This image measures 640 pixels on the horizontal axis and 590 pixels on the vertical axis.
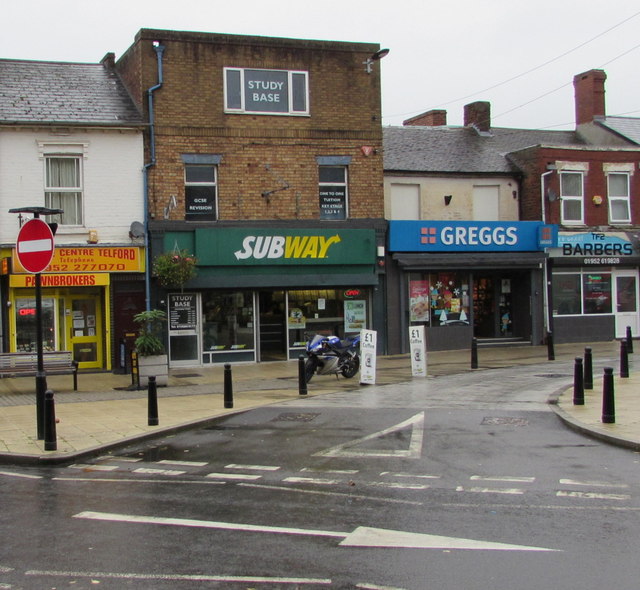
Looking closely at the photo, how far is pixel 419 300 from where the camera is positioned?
24.9 metres

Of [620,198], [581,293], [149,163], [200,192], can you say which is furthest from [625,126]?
[149,163]

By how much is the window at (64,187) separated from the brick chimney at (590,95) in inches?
813

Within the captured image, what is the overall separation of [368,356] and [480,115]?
1643 centimetres

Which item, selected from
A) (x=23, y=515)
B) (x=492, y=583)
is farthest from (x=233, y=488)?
(x=492, y=583)

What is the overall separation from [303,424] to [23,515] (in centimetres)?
574

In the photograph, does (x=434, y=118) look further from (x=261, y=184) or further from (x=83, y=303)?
(x=83, y=303)

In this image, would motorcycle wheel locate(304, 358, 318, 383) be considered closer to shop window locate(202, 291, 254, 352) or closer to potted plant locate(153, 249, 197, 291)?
potted plant locate(153, 249, 197, 291)

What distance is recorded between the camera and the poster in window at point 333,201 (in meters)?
23.2

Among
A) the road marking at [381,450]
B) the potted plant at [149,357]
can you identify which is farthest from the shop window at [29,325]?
the road marking at [381,450]

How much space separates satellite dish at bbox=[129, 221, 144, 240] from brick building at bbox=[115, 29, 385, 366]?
0.44m

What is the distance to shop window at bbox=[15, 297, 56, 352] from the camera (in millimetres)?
20547

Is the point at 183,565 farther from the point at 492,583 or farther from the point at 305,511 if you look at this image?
the point at 492,583

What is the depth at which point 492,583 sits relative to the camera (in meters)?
5.29

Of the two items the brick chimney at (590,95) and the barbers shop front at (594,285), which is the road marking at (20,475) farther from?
the brick chimney at (590,95)
